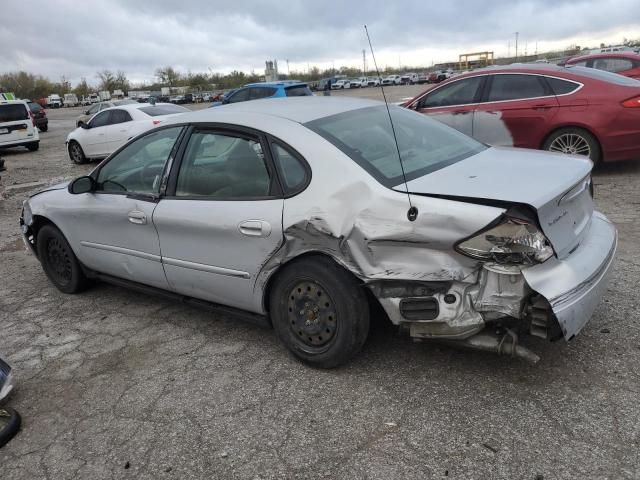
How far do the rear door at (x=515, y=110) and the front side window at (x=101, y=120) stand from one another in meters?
9.19

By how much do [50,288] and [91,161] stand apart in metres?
9.85

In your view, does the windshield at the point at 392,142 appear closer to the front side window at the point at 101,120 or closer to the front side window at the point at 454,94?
the front side window at the point at 454,94

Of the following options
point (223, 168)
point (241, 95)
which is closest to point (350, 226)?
point (223, 168)

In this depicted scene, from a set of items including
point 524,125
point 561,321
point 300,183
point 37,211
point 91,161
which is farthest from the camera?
point 91,161

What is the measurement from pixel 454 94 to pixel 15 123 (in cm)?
1410

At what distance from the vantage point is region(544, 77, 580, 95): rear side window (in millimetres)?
7102

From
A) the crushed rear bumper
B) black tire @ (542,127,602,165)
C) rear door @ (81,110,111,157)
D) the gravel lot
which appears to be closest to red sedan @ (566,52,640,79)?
black tire @ (542,127,602,165)

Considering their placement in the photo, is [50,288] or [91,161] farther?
[91,161]

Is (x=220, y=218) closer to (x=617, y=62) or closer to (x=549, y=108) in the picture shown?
(x=549, y=108)

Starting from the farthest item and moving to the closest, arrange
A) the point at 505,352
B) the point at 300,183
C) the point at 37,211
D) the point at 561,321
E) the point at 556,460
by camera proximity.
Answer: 1. the point at 37,211
2. the point at 300,183
3. the point at 505,352
4. the point at 561,321
5. the point at 556,460

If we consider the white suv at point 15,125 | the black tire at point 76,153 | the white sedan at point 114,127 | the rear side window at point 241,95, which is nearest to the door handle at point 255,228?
the white sedan at point 114,127

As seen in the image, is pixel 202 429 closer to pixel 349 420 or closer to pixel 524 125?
pixel 349 420

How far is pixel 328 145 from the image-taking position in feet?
10.2

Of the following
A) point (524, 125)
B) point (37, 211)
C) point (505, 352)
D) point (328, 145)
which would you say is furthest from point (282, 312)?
point (524, 125)
